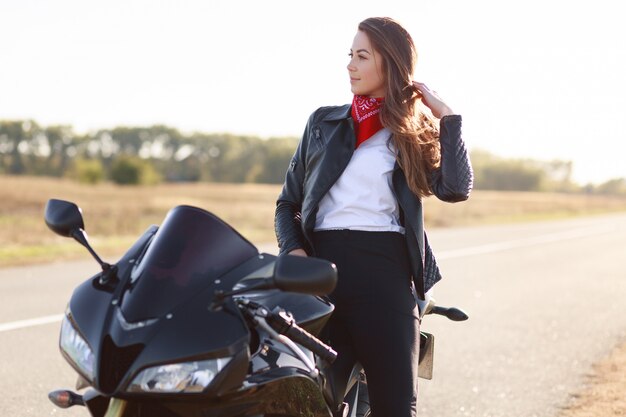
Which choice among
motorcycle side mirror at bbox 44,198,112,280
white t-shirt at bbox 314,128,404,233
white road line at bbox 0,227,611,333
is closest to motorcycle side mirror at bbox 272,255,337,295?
motorcycle side mirror at bbox 44,198,112,280

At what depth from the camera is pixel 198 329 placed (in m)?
2.17

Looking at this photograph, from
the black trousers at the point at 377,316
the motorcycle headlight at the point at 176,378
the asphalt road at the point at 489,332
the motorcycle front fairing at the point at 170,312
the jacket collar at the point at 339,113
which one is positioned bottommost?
the asphalt road at the point at 489,332

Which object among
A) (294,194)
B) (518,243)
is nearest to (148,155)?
(518,243)

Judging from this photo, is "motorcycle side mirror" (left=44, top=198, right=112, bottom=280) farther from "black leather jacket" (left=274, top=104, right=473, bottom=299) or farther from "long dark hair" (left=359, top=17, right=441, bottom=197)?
"long dark hair" (left=359, top=17, right=441, bottom=197)

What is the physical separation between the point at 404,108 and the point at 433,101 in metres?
0.13

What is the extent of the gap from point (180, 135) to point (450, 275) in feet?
376

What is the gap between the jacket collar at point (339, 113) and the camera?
3232mm

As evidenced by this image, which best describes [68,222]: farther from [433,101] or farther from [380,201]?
[433,101]

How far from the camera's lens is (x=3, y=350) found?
255 inches

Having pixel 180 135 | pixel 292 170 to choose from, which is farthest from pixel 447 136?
pixel 180 135

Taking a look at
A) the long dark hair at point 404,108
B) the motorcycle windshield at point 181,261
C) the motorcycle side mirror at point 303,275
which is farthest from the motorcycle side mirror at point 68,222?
the long dark hair at point 404,108

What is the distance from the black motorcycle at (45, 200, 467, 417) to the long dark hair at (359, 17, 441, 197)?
78 centimetres

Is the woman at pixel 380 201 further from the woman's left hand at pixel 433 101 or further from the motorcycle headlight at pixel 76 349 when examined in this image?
the motorcycle headlight at pixel 76 349

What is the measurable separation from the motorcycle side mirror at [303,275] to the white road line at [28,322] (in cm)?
571
